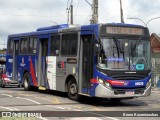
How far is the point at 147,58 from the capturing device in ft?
55.0

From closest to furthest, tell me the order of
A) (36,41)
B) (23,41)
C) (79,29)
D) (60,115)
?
1. (60,115)
2. (79,29)
3. (36,41)
4. (23,41)

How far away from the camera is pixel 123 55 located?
16.1 meters

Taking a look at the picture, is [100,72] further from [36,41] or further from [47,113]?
[36,41]

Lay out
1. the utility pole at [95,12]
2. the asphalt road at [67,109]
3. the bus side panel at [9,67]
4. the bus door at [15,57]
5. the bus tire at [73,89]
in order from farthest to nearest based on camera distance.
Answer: the utility pole at [95,12] < the bus side panel at [9,67] < the bus door at [15,57] < the bus tire at [73,89] < the asphalt road at [67,109]

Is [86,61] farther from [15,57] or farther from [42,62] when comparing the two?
[15,57]

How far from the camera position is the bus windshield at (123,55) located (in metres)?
15.9

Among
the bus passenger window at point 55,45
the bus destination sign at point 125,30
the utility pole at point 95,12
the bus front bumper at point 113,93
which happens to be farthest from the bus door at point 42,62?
the utility pole at point 95,12

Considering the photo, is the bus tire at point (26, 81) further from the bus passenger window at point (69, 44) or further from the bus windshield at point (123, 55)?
the bus windshield at point (123, 55)

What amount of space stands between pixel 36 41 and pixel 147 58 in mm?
7000

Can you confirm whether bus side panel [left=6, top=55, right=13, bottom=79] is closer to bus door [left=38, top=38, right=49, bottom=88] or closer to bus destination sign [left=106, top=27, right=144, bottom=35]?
bus door [left=38, top=38, right=49, bottom=88]

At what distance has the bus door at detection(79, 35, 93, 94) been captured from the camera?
1642 centimetres

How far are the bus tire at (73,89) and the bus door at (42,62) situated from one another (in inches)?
103

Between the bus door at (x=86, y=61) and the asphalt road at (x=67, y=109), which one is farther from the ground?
the bus door at (x=86, y=61)

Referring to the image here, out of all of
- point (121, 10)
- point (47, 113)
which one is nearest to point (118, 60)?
point (47, 113)
